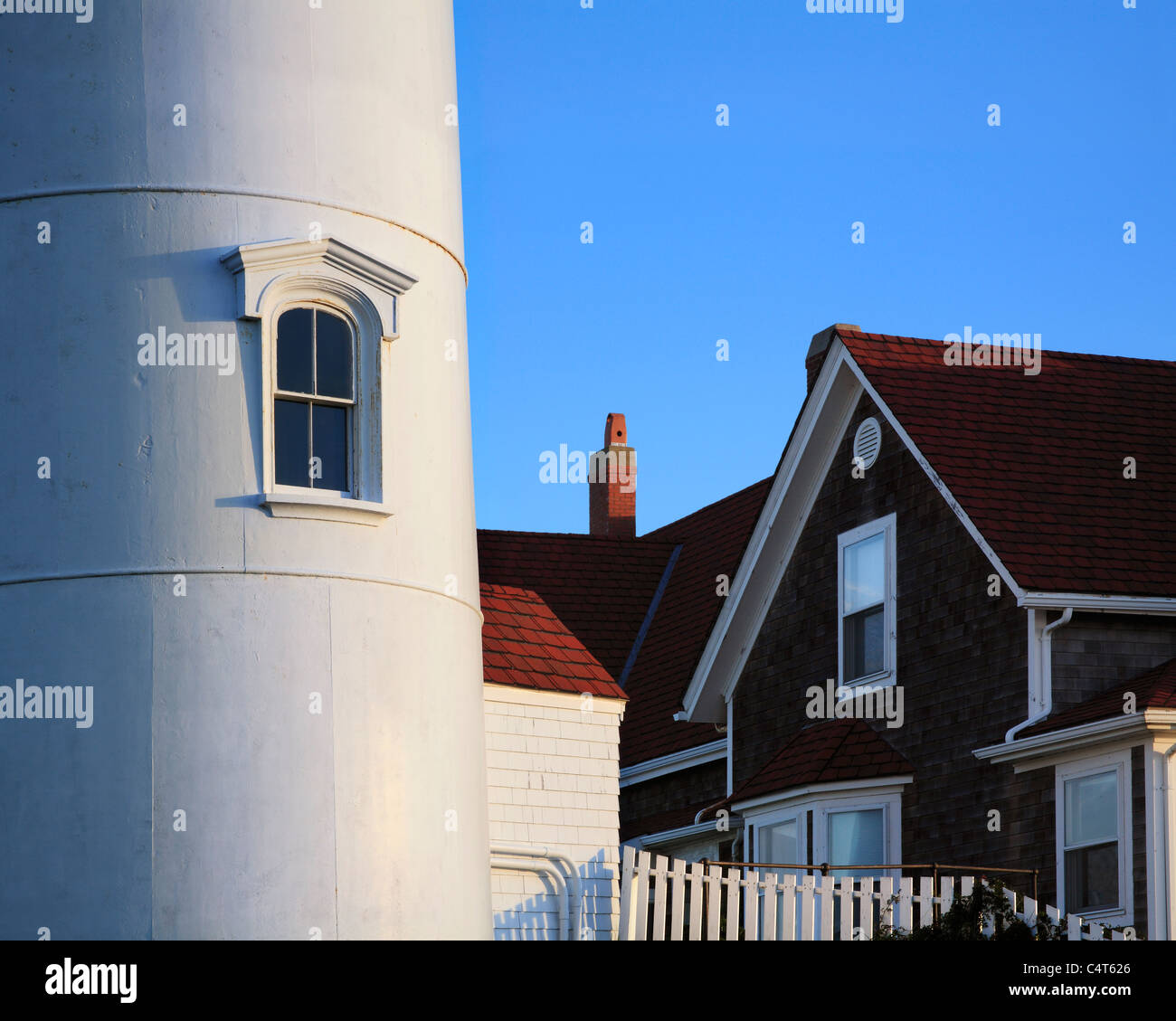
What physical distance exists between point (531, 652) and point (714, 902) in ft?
11.4

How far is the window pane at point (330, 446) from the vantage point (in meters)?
13.2

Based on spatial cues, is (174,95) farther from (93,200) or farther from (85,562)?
(85,562)

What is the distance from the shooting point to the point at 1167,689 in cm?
1888

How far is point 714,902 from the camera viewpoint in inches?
695

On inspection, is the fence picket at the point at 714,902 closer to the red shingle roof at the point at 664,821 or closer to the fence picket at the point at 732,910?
the fence picket at the point at 732,910

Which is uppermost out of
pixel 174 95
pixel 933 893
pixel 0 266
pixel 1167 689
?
pixel 174 95

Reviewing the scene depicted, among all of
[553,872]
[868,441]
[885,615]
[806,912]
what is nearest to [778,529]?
[868,441]

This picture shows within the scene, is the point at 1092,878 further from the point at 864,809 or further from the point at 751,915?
the point at 751,915

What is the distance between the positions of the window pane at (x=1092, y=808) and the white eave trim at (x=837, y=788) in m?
2.70

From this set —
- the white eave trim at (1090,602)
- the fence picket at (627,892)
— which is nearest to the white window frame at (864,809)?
the white eave trim at (1090,602)


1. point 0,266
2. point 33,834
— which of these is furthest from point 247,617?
point 0,266

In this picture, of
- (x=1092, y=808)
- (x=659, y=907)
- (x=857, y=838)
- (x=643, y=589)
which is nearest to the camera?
(x=659, y=907)

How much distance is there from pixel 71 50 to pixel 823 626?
45.4 ft

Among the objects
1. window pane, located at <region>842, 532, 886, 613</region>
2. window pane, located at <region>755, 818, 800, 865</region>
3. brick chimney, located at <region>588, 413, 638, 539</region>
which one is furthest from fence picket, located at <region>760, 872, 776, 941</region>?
brick chimney, located at <region>588, 413, 638, 539</region>
